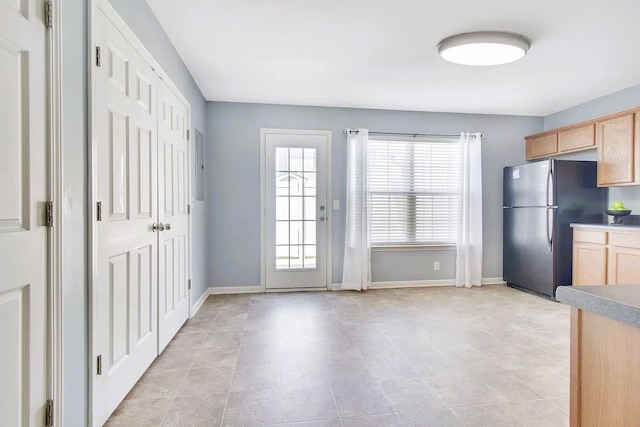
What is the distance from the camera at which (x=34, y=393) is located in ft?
3.86

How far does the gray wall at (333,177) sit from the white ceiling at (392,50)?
24cm

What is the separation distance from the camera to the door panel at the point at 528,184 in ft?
13.1

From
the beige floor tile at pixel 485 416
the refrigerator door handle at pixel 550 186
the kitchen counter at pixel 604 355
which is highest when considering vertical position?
the refrigerator door handle at pixel 550 186

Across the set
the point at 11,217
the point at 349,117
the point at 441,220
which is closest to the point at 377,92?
the point at 349,117

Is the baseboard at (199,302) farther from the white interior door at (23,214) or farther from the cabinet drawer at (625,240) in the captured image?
the cabinet drawer at (625,240)

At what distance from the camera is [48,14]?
1231 mm

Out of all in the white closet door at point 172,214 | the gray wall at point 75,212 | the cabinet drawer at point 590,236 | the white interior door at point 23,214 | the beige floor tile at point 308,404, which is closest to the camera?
the white interior door at point 23,214

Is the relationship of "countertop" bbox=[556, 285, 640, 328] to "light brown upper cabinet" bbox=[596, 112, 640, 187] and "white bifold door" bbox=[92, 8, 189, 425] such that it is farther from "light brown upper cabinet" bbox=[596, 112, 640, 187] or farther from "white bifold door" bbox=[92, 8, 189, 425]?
"light brown upper cabinet" bbox=[596, 112, 640, 187]

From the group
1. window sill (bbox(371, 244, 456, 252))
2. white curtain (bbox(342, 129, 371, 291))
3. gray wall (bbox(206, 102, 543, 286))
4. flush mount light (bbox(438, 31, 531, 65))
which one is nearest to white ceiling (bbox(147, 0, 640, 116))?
flush mount light (bbox(438, 31, 531, 65))

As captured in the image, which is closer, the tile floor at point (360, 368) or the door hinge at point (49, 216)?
the door hinge at point (49, 216)

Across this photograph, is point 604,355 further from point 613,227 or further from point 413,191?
point 413,191

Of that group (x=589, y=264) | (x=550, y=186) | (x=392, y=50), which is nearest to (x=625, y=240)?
(x=589, y=264)

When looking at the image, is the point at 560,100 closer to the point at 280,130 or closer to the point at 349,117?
the point at 349,117

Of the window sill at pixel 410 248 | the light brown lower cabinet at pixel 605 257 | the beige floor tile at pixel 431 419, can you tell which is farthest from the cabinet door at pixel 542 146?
the beige floor tile at pixel 431 419
